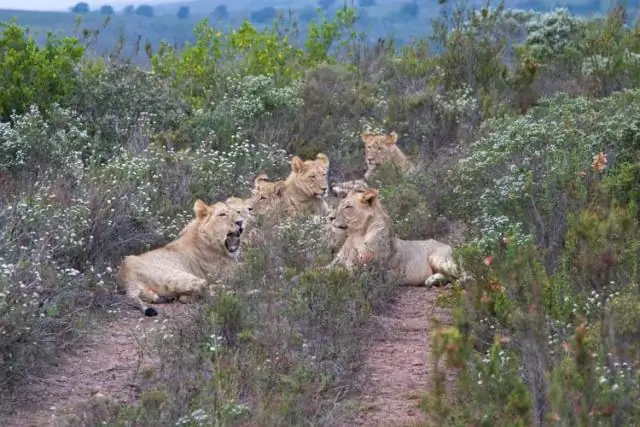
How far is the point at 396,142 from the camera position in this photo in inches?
658

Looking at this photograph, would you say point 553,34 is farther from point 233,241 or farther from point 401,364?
point 401,364

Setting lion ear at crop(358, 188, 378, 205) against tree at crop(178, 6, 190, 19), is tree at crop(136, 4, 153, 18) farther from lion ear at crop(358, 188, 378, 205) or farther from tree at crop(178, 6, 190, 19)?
lion ear at crop(358, 188, 378, 205)

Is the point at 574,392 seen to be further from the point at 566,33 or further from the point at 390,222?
the point at 566,33

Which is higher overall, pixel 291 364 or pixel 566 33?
pixel 566 33

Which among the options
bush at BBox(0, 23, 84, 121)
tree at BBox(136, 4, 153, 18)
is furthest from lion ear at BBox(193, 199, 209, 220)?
tree at BBox(136, 4, 153, 18)

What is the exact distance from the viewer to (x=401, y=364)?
9.05 metres

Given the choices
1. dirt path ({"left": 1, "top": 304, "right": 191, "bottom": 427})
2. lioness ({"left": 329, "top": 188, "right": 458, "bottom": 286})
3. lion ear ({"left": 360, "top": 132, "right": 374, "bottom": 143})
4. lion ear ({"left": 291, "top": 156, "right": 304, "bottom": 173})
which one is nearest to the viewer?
dirt path ({"left": 1, "top": 304, "right": 191, "bottom": 427})

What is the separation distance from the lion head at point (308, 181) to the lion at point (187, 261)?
2.11 metres

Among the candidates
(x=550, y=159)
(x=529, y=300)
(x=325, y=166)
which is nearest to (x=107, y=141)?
(x=325, y=166)

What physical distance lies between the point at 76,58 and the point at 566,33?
8.84m

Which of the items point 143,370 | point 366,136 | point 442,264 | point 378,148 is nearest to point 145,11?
point 366,136

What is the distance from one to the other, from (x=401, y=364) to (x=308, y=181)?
485 centimetres

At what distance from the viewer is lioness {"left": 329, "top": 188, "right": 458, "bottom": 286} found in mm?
11250

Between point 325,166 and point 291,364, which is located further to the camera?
point 325,166
